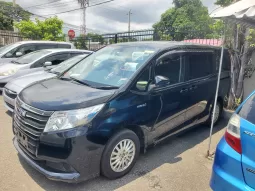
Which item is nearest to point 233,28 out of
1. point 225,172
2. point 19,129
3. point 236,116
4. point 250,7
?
point 250,7

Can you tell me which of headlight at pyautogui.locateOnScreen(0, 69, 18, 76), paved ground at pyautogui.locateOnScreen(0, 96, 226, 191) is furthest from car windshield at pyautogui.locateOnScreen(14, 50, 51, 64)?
paved ground at pyautogui.locateOnScreen(0, 96, 226, 191)

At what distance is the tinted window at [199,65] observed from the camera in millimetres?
Result: 3891

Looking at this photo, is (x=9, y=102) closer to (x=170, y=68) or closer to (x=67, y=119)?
(x=67, y=119)

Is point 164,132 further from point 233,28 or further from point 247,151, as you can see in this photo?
point 233,28

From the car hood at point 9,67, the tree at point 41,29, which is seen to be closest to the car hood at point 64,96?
the car hood at point 9,67

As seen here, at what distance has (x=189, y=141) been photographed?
423 cm

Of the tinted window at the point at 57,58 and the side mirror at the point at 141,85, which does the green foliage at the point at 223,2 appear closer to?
the side mirror at the point at 141,85

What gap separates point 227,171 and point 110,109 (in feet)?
4.49

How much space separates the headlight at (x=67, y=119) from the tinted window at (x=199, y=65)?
2087mm

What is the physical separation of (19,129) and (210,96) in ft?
10.9

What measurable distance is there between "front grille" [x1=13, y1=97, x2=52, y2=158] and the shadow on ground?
0.43 m

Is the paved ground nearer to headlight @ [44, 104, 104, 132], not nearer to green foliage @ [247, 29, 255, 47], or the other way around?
headlight @ [44, 104, 104, 132]

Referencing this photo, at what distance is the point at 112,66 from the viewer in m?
3.40

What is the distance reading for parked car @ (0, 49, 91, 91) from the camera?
6262 millimetres
